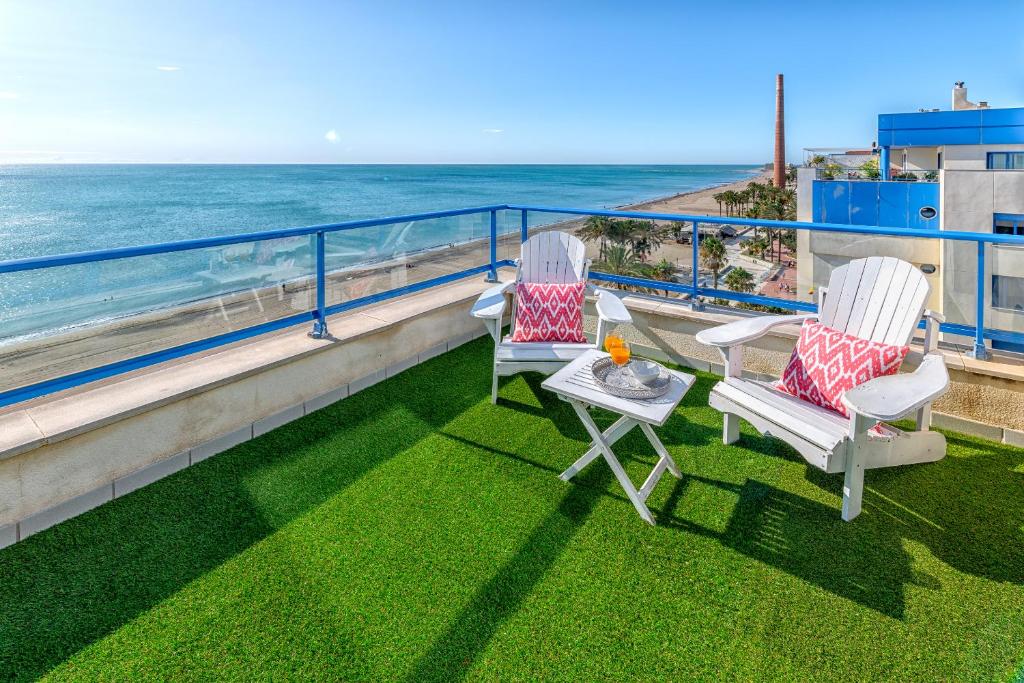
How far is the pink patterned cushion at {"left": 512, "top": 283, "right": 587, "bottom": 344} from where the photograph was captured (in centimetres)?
356

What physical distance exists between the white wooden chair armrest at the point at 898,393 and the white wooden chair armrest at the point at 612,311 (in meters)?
1.30

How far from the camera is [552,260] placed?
12.9ft

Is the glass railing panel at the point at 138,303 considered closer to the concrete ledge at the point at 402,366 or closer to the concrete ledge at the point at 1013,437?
the concrete ledge at the point at 402,366

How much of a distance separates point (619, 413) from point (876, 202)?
904 centimetres

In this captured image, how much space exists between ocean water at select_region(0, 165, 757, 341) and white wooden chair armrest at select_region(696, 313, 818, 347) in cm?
213

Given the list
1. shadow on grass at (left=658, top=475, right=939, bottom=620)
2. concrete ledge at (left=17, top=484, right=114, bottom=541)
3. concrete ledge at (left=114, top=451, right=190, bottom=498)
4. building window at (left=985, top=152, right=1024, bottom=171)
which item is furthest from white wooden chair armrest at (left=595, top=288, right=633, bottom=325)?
building window at (left=985, top=152, right=1024, bottom=171)

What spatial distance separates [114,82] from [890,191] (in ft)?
175

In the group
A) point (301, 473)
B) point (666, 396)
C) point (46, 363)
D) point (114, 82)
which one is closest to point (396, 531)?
point (301, 473)

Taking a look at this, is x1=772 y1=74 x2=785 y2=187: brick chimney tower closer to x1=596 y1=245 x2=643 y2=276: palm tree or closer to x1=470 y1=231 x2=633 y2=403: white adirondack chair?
x1=596 y1=245 x2=643 y2=276: palm tree

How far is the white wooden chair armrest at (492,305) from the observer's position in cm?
335

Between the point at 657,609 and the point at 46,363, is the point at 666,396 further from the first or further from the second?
the point at 46,363

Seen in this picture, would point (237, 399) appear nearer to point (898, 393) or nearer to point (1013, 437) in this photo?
point (898, 393)

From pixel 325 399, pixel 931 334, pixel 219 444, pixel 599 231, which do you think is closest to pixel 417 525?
pixel 219 444

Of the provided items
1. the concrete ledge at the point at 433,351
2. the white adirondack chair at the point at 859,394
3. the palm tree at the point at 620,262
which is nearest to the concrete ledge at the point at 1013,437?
the white adirondack chair at the point at 859,394
